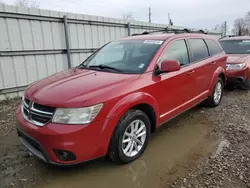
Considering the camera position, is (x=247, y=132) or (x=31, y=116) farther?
(x=247, y=132)

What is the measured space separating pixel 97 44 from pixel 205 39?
4109 millimetres

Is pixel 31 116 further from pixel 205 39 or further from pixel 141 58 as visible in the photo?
pixel 205 39

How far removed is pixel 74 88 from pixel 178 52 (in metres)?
2.06

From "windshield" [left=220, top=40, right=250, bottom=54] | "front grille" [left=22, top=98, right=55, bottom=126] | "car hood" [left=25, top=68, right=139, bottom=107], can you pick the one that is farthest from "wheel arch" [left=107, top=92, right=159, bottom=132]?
"windshield" [left=220, top=40, right=250, bottom=54]

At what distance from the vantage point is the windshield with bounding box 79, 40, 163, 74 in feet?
10.8

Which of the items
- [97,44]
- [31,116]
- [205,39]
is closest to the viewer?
[31,116]

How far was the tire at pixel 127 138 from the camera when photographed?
2.68 meters

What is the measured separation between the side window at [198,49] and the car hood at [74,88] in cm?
178

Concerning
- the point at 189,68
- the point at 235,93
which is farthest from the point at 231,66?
the point at 189,68

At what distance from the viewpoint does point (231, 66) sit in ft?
20.9

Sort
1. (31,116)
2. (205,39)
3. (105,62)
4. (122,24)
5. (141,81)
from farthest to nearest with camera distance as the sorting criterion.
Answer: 1. (122,24)
2. (205,39)
3. (105,62)
4. (141,81)
5. (31,116)

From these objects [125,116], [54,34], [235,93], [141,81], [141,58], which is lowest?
[235,93]

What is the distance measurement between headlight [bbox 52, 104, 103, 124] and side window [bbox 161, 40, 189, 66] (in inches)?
63.6

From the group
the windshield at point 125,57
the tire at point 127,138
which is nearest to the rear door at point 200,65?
the windshield at point 125,57
